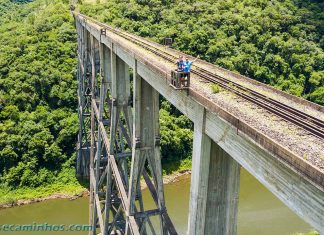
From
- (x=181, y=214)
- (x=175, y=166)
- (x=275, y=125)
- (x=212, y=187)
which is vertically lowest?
(x=181, y=214)

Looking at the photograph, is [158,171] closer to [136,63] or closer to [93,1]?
[136,63]

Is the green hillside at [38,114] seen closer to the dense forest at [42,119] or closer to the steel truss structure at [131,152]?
the dense forest at [42,119]

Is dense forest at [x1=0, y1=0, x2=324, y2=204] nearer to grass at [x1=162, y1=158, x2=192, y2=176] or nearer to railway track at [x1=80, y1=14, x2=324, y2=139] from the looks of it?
grass at [x1=162, y1=158, x2=192, y2=176]

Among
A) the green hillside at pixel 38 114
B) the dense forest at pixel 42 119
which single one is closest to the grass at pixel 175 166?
the dense forest at pixel 42 119

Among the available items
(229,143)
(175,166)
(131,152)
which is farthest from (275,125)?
(175,166)

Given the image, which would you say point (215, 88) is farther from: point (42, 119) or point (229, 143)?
point (42, 119)

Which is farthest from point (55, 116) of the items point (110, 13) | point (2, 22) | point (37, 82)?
point (2, 22)

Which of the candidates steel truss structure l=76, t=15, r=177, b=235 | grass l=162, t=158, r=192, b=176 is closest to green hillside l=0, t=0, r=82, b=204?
grass l=162, t=158, r=192, b=176
